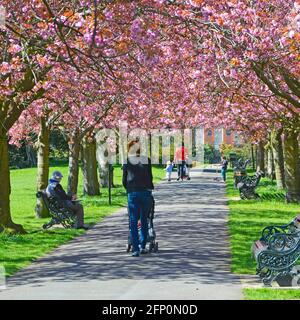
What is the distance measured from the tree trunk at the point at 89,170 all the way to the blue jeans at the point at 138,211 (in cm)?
2085

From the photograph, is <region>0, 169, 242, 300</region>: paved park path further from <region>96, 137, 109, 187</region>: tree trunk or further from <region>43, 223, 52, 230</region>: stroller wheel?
<region>96, 137, 109, 187</region>: tree trunk

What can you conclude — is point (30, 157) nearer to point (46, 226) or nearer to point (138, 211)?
point (46, 226)

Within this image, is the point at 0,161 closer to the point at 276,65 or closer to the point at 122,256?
the point at 122,256


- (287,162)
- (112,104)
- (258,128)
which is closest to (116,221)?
(112,104)

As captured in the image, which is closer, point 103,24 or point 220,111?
point 103,24

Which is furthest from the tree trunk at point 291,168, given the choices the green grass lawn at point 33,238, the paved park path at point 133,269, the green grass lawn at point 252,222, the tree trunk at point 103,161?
the tree trunk at point 103,161

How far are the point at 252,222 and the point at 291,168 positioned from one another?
881 centimetres

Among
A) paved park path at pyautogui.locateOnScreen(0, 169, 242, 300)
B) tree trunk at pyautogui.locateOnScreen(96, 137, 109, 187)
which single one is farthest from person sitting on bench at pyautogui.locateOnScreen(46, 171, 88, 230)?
tree trunk at pyautogui.locateOnScreen(96, 137, 109, 187)

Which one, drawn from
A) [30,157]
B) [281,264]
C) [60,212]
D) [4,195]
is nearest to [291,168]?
[60,212]

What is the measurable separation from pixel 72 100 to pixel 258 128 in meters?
13.2

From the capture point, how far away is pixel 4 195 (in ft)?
61.7

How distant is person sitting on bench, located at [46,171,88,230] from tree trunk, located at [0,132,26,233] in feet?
3.42

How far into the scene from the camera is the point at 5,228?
1834 centimetres

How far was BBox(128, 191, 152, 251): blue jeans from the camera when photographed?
13.5m
